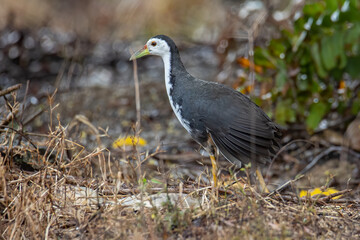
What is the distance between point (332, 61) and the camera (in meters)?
5.00

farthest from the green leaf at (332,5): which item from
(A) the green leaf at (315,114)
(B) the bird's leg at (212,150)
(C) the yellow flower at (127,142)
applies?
(C) the yellow flower at (127,142)

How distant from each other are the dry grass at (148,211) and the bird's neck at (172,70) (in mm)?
770

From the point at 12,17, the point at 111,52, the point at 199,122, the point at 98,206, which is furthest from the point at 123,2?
the point at 98,206

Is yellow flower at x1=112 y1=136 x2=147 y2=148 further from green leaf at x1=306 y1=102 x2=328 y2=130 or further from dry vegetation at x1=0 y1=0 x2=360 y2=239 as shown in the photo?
green leaf at x1=306 y1=102 x2=328 y2=130

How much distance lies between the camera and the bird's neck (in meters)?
3.99

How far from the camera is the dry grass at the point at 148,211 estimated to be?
9.70ft

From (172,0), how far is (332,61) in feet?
18.8

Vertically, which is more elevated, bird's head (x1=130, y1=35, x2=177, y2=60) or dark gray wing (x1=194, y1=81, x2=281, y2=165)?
bird's head (x1=130, y1=35, x2=177, y2=60)

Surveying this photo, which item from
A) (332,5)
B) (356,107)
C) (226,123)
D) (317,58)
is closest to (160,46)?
(226,123)

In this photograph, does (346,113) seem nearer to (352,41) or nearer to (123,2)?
(352,41)

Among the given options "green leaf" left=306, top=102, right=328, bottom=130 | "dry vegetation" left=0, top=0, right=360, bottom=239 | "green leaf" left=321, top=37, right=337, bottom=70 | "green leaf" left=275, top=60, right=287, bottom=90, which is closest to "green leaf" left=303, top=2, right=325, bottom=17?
"green leaf" left=321, top=37, right=337, bottom=70

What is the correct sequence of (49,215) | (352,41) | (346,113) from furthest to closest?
(346,113) → (352,41) → (49,215)

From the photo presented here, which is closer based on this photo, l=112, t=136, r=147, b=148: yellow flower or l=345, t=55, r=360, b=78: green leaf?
l=112, t=136, r=147, b=148: yellow flower

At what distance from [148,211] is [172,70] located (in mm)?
1230
